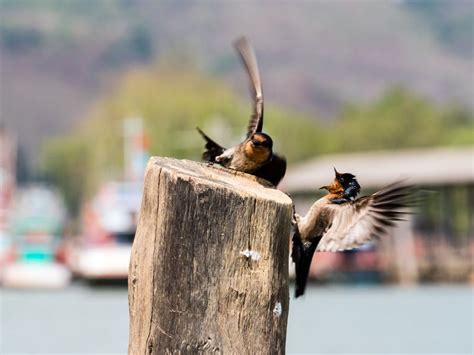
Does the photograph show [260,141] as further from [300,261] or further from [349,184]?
[300,261]

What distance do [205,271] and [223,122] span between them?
100536mm

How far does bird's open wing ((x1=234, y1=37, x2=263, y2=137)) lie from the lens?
10930 mm

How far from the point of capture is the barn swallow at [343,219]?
33.0 feet

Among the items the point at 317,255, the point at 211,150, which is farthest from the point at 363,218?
the point at 317,255

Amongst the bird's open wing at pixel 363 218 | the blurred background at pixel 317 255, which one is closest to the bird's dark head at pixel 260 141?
the bird's open wing at pixel 363 218

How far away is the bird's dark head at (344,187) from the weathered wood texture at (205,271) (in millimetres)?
1124

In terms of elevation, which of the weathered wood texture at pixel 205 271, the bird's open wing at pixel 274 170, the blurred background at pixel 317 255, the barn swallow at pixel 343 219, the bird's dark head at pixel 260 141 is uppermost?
the blurred background at pixel 317 255

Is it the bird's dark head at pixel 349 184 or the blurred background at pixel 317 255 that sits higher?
the blurred background at pixel 317 255

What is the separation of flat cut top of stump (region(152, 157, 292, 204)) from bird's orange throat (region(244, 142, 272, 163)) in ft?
0.49

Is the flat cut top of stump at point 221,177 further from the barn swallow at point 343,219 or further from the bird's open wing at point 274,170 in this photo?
the barn swallow at point 343,219

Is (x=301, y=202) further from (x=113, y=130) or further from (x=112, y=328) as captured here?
(x=113, y=130)

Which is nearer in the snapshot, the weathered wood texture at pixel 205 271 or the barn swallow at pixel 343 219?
the weathered wood texture at pixel 205 271

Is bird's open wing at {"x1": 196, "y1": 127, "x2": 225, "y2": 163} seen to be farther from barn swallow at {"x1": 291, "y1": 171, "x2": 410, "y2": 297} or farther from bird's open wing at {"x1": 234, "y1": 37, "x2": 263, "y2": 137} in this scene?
barn swallow at {"x1": 291, "y1": 171, "x2": 410, "y2": 297}

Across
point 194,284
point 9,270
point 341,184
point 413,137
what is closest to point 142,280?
point 194,284
